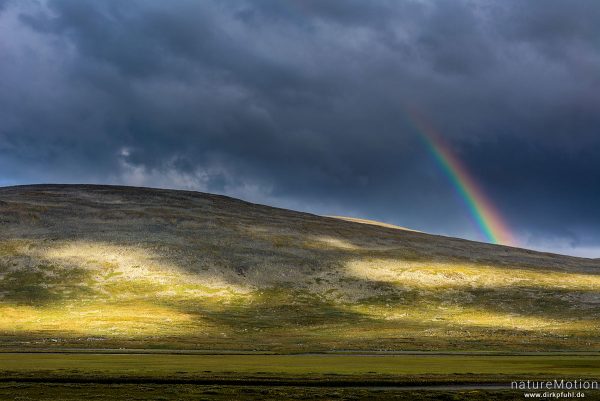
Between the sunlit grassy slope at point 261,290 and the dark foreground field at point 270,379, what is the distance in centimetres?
3107

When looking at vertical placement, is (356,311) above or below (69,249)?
below

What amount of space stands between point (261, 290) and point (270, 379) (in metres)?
97.9

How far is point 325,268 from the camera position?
153250 millimetres

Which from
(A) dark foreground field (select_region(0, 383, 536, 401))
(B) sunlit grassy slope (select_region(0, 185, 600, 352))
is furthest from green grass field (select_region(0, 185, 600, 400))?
(B) sunlit grassy slope (select_region(0, 185, 600, 352))

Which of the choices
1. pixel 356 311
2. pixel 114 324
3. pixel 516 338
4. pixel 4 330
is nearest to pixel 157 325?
pixel 114 324

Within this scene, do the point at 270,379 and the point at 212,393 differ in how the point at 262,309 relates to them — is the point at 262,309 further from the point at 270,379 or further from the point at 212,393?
the point at 212,393

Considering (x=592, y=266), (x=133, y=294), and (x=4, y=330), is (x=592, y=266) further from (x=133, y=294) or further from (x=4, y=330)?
(x=4, y=330)

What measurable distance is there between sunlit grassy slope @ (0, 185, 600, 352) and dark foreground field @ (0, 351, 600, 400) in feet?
102

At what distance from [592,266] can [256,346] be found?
455 feet

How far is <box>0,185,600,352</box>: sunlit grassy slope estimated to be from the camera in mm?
94875

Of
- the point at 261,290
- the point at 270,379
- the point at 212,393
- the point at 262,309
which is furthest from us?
the point at 261,290

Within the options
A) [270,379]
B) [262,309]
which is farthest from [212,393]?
[262,309]

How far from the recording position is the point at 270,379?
131ft

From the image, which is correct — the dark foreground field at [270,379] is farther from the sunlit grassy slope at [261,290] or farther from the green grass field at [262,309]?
the sunlit grassy slope at [261,290]
